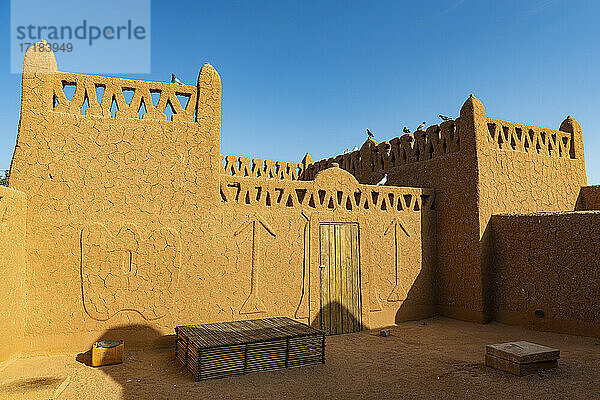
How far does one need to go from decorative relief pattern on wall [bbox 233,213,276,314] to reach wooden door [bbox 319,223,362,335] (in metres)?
1.50

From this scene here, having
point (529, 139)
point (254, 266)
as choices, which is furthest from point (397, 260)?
point (529, 139)

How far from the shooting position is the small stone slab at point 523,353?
6531 mm

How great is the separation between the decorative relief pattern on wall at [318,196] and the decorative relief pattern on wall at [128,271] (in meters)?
1.57

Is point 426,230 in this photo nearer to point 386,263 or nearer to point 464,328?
point 386,263

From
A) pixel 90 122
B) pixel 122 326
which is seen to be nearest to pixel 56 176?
pixel 90 122

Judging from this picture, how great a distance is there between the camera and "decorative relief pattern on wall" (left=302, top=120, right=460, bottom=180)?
440 inches

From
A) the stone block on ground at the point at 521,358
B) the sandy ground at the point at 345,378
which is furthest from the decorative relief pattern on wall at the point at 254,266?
the stone block on ground at the point at 521,358

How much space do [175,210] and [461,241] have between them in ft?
22.6

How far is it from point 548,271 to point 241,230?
6695 mm

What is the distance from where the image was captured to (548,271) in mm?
9352

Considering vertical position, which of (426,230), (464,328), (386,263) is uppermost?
(426,230)

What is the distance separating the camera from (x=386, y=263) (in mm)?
10523

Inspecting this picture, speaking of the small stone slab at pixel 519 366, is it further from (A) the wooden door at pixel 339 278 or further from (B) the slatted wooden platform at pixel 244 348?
(A) the wooden door at pixel 339 278

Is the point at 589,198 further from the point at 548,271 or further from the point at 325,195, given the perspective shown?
the point at 325,195
